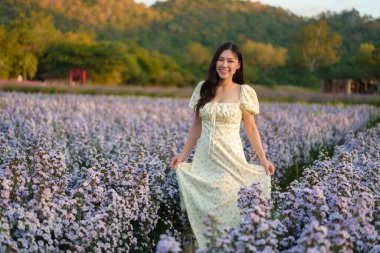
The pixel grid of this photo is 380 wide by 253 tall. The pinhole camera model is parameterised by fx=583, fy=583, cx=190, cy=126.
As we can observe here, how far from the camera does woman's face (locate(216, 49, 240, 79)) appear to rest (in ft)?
15.3

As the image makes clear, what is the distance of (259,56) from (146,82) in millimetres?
13521

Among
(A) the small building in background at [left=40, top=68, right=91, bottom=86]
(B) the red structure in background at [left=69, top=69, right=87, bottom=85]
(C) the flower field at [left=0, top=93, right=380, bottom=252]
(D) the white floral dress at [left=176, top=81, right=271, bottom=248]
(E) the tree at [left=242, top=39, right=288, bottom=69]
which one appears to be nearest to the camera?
(C) the flower field at [left=0, top=93, right=380, bottom=252]

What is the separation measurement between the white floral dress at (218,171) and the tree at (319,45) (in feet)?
105

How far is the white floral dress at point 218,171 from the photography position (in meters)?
4.23

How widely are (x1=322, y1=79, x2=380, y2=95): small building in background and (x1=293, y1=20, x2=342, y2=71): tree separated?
243 cm

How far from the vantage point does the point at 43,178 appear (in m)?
4.38

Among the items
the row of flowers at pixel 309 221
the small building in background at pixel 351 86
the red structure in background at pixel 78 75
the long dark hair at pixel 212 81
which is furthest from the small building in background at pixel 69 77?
the row of flowers at pixel 309 221

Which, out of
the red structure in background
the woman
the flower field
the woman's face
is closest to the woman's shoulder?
the woman

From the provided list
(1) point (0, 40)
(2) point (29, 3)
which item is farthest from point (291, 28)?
(1) point (0, 40)

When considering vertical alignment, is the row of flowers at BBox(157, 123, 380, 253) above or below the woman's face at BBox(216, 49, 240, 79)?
below

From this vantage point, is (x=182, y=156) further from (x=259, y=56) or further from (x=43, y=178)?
(x=259, y=56)

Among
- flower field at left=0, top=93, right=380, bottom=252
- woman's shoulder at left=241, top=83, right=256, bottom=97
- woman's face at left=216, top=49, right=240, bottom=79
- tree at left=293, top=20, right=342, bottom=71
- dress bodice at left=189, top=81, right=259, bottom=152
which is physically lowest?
flower field at left=0, top=93, right=380, bottom=252

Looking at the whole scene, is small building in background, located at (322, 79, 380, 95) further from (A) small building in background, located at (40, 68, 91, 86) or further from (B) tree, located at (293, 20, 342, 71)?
(A) small building in background, located at (40, 68, 91, 86)

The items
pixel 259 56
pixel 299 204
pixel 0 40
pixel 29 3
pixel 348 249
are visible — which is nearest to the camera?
pixel 348 249
